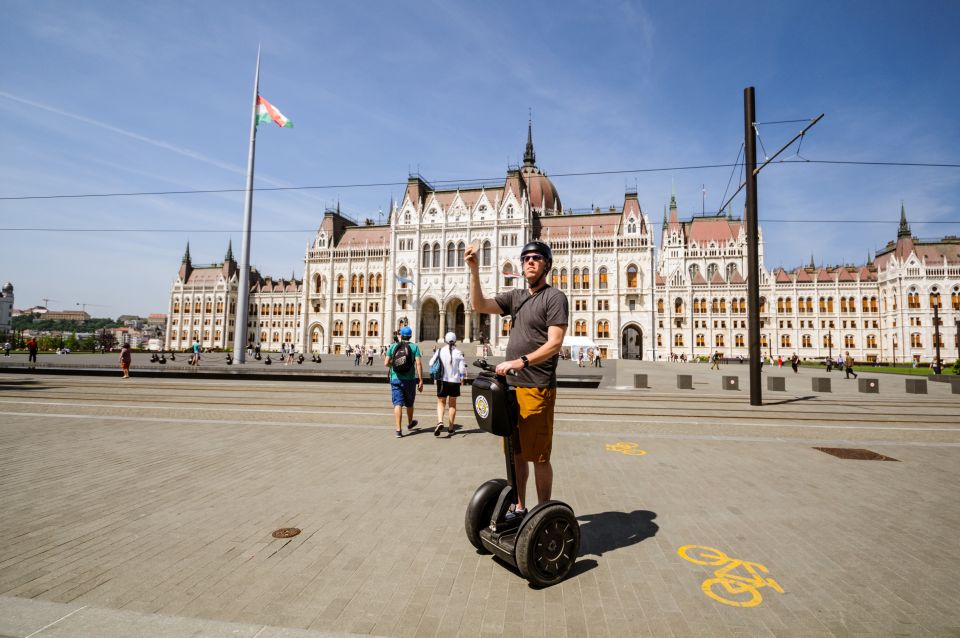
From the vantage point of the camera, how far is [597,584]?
9.22ft

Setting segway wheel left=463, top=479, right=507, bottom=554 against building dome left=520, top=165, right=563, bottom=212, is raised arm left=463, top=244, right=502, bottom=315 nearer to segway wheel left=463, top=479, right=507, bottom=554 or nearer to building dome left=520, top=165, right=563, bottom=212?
segway wheel left=463, top=479, right=507, bottom=554

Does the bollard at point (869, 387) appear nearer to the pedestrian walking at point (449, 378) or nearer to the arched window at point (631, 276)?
the pedestrian walking at point (449, 378)

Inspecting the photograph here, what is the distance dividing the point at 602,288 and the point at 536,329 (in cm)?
6090

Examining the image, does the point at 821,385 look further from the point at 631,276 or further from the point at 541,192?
the point at 541,192

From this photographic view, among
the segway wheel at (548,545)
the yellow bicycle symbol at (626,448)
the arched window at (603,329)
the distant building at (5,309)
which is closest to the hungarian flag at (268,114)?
the yellow bicycle symbol at (626,448)

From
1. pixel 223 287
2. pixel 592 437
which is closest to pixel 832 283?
pixel 592 437

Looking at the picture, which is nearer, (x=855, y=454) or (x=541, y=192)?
(x=855, y=454)

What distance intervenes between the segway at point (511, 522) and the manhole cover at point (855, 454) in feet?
18.6

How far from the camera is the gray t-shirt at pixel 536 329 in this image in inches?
123

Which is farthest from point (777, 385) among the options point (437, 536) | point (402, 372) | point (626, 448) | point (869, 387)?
point (437, 536)

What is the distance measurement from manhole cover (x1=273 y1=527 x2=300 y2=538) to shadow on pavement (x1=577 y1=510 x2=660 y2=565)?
7.25ft

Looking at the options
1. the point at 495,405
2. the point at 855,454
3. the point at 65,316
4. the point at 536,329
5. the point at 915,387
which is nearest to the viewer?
the point at 495,405

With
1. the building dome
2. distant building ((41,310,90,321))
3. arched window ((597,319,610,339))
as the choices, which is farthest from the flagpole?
distant building ((41,310,90,321))

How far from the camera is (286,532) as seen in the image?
344cm
